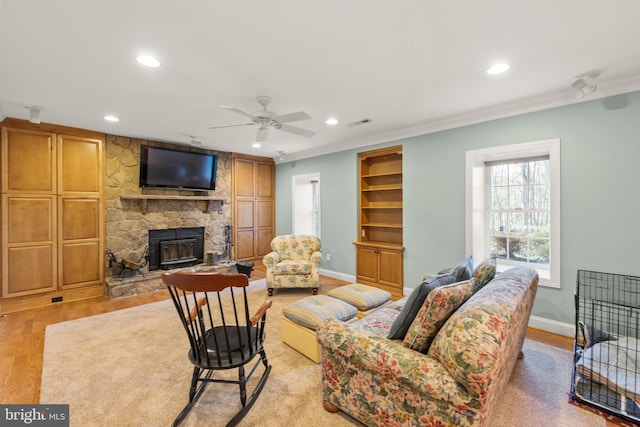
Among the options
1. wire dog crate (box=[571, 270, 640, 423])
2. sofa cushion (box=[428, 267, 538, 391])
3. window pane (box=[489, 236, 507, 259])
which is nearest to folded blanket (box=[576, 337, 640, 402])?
wire dog crate (box=[571, 270, 640, 423])

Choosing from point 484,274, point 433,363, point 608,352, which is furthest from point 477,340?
point 608,352

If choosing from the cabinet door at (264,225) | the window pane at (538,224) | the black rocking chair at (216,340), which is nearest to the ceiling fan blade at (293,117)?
the black rocking chair at (216,340)

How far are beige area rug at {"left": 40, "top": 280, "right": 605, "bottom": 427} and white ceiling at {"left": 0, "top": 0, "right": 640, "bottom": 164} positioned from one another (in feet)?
8.50

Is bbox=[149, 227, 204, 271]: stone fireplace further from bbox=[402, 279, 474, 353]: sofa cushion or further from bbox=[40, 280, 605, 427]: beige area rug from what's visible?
bbox=[402, 279, 474, 353]: sofa cushion

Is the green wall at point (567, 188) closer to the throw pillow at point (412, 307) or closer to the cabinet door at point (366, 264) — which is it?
the cabinet door at point (366, 264)

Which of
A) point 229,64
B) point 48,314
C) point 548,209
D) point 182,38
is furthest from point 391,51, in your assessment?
point 48,314

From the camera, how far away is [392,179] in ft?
16.3

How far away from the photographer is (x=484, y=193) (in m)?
3.91

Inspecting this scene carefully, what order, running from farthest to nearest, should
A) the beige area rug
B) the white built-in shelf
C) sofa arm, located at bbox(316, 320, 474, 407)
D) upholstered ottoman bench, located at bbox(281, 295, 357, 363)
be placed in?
1. the white built-in shelf
2. upholstered ottoman bench, located at bbox(281, 295, 357, 363)
3. the beige area rug
4. sofa arm, located at bbox(316, 320, 474, 407)

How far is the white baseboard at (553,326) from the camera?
3.05 metres

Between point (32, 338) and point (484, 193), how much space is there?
5.65 meters

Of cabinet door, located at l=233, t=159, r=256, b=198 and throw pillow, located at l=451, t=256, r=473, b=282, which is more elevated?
cabinet door, located at l=233, t=159, r=256, b=198

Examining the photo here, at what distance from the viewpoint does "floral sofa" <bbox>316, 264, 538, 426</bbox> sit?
129 cm

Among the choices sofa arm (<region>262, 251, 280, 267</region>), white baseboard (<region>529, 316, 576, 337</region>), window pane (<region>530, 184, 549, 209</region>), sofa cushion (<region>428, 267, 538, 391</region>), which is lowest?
white baseboard (<region>529, 316, 576, 337</region>)
